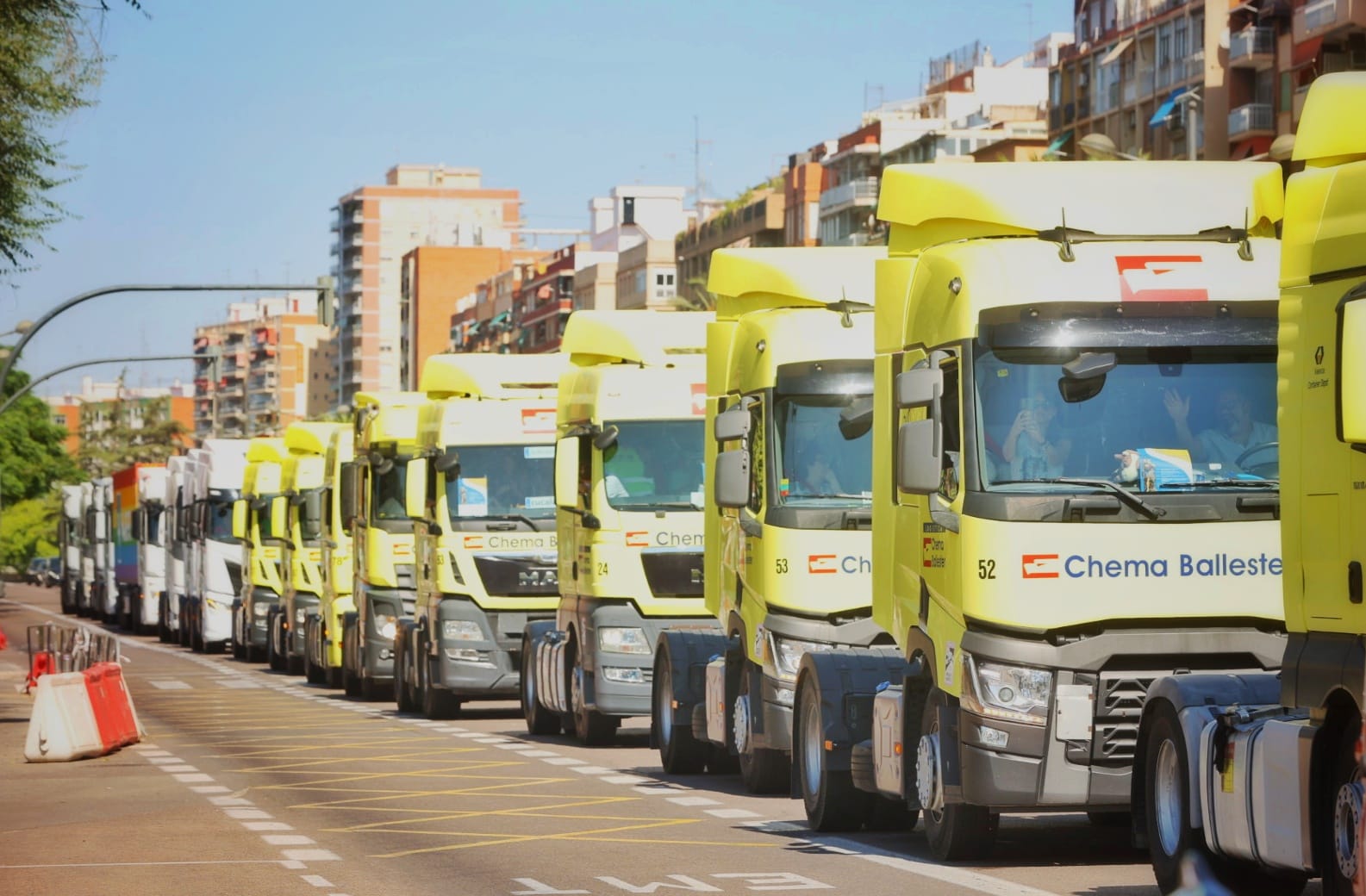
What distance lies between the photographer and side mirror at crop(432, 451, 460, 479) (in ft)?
90.3

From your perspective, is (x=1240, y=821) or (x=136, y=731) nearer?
(x=1240, y=821)

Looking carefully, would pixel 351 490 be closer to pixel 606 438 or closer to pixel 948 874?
pixel 606 438

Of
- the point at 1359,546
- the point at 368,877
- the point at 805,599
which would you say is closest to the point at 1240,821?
the point at 1359,546

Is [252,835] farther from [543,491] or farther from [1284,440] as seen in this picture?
[543,491]

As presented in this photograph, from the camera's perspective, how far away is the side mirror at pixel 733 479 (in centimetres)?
1734

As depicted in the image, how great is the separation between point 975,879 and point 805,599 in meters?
4.28

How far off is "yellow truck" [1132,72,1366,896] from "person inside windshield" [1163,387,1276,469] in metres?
2.38

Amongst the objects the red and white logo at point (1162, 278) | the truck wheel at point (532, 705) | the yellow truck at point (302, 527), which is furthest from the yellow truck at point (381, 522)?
the red and white logo at point (1162, 278)

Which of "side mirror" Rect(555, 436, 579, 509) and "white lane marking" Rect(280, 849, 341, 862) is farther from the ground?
"side mirror" Rect(555, 436, 579, 509)

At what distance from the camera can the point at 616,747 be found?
2411 cm

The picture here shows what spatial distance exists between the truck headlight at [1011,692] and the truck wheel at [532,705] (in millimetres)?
12881

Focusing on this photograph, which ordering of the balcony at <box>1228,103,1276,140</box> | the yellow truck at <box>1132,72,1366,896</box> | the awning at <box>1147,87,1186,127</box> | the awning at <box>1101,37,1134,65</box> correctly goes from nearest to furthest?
the yellow truck at <box>1132,72,1366,896</box>
the balcony at <box>1228,103,1276,140</box>
the awning at <box>1147,87,1186,127</box>
the awning at <box>1101,37,1134,65</box>

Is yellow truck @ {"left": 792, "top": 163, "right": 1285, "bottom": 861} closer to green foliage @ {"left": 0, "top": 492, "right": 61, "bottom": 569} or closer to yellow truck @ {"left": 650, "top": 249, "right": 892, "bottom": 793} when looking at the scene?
yellow truck @ {"left": 650, "top": 249, "right": 892, "bottom": 793}

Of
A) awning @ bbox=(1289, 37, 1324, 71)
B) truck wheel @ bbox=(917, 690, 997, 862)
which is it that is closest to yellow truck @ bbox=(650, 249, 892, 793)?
truck wheel @ bbox=(917, 690, 997, 862)
